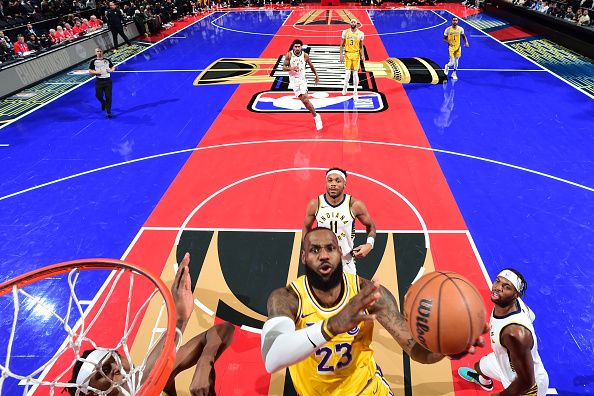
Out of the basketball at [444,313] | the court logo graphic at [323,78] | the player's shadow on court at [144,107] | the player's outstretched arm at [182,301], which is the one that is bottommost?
the court logo graphic at [323,78]

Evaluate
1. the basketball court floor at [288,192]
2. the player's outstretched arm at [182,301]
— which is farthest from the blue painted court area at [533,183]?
the player's outstretched arm at [182,301]

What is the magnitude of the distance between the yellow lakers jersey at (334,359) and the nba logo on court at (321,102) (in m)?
9.20

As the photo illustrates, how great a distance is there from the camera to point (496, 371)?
414cm

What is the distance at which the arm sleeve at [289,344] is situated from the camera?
95.0 inches

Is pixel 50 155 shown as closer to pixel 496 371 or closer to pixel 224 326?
pixel 224 326

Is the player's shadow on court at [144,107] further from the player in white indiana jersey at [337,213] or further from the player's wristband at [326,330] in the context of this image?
the player's wristband at [326,330]

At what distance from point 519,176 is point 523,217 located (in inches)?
59.8

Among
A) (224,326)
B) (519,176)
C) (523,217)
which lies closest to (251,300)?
(224,326)

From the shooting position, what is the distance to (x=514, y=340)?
3.55m

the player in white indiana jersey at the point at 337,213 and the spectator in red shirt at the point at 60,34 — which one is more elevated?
the player in white indiana jersey at the point at 337,213

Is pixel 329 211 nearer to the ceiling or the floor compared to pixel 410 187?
nearer to the ceiling

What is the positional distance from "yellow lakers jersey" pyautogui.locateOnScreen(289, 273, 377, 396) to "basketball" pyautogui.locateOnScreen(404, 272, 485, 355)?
14.2 inches

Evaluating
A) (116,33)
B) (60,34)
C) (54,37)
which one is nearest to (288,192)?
(54,37)

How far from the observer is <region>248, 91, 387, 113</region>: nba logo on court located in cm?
1191
